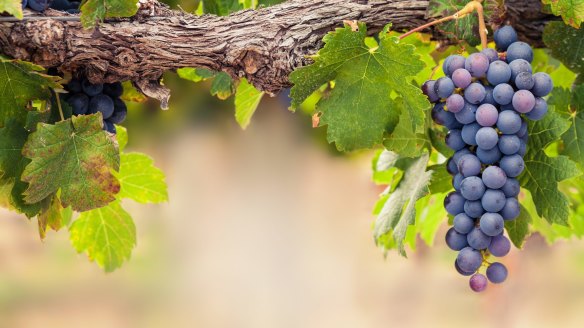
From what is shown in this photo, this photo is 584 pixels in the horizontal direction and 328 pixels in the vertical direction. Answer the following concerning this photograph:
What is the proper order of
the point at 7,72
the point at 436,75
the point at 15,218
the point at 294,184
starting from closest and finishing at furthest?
the point at 7,72
the point at 436,75
the point at 294,184
the point at 15,218

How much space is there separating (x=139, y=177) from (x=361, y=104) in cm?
36

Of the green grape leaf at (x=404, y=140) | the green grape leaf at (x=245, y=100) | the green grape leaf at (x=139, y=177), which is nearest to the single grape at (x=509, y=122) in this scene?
the green grape leaf at (x=404, y=140)

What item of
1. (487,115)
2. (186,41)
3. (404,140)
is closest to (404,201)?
(404,140)

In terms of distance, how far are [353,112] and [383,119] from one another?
3cm

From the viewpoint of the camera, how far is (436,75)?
3.01 feet

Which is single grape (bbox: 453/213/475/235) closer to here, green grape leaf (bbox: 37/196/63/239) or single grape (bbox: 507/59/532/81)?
single grape (bbox: 507/59/532/81)

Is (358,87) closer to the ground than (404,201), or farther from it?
farther from it

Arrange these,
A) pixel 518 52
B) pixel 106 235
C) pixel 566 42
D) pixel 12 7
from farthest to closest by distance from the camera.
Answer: pixel 106 235, pixel 566 42, pixel 518 52, pixel 12 7

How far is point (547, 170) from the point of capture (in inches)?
29.5

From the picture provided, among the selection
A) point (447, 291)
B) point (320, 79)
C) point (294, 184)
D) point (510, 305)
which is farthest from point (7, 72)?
point (447, 291)

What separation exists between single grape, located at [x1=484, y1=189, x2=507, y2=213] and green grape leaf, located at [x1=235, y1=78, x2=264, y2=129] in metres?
0.36

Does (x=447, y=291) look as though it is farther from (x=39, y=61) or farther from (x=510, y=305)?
(x=39, y=61)

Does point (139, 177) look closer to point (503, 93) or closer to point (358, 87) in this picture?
point (358, 87)

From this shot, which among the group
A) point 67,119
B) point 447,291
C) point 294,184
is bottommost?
point 447,291
